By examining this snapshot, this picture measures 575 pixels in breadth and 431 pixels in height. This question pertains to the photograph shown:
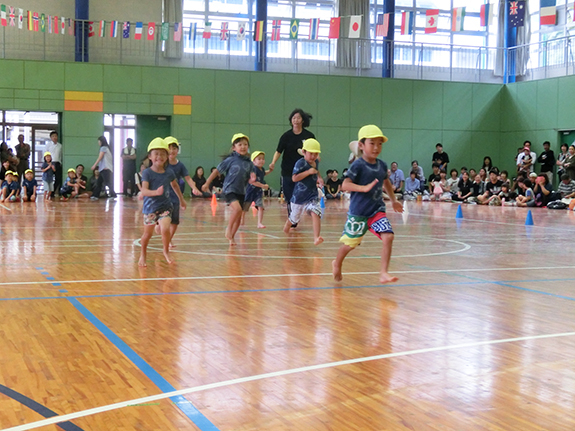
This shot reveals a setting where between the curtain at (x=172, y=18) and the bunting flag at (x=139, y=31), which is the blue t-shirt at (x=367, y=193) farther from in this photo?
the curtain at (x=172, y=18)

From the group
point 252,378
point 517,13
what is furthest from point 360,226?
point 517,13

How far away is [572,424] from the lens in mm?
2920

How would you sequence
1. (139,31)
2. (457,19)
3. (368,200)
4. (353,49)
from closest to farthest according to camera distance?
(368,200), (457,19), (139,31), (353,49)

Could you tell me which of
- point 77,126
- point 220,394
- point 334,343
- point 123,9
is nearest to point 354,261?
point 334,343

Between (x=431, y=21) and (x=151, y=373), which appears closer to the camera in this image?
(x=151, y=373)

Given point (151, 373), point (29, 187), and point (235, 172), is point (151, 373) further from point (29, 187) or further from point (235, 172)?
point (29, 187)

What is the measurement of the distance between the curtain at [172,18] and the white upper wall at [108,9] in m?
0.28

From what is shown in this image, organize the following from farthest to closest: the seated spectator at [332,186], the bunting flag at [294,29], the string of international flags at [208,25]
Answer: the seated spectator at [332,186], the bunting flag at [294,29], the string of international flags at [208,25]

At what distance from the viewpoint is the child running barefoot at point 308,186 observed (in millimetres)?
9711

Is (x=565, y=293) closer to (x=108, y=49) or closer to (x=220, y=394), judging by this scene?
(x=220, y=394)

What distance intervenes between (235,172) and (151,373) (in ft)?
21.1

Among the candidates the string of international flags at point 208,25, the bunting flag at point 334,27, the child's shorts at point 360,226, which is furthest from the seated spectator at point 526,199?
the child's shorts at point 360,226

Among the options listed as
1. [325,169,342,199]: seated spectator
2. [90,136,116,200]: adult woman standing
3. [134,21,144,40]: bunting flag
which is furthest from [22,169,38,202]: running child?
[325,169,342,199]: seated spectator

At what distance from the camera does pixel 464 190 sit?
83.2 ft
